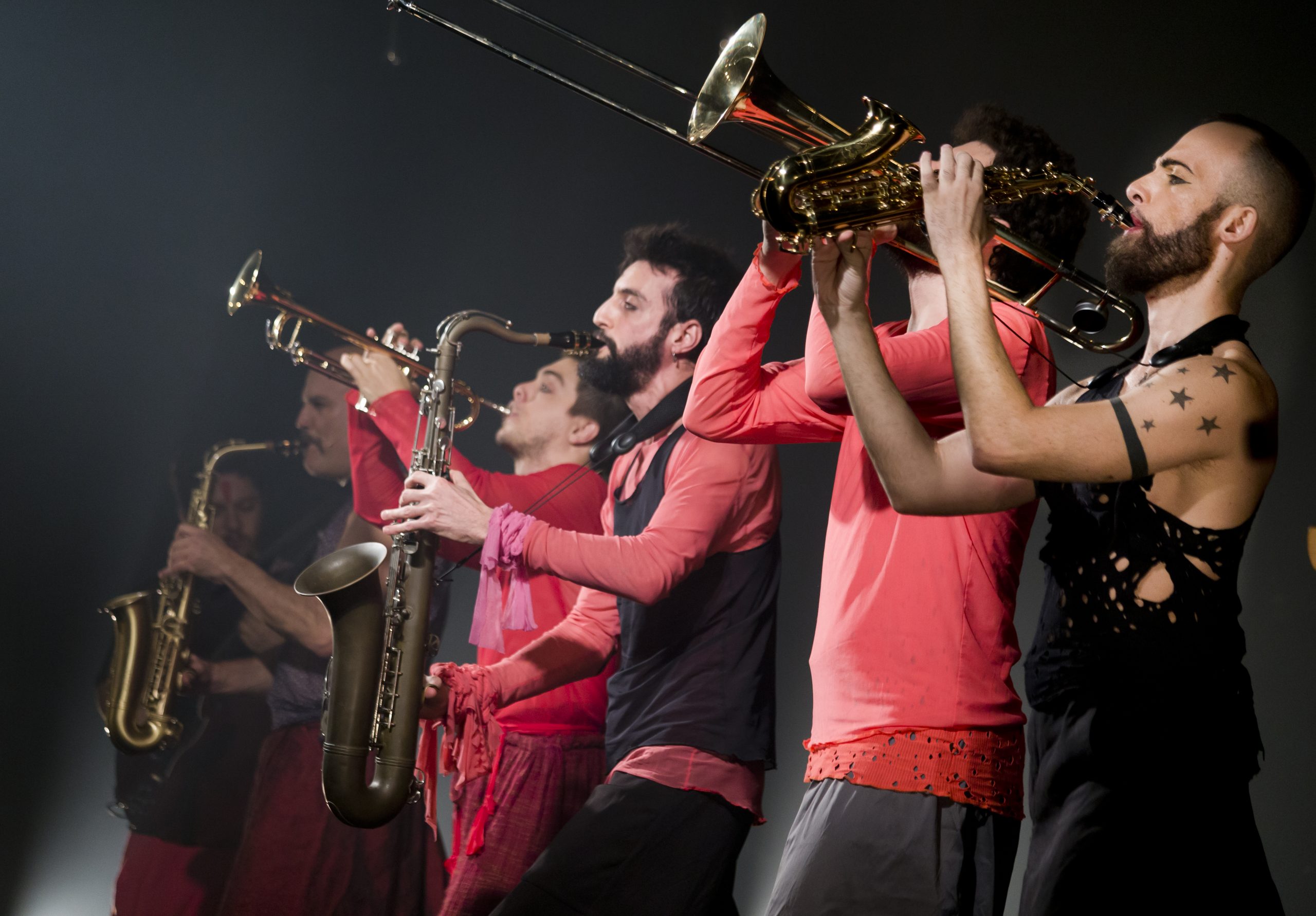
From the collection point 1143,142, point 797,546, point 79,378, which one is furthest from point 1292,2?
point 79,378

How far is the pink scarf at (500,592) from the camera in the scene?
2.82 meters

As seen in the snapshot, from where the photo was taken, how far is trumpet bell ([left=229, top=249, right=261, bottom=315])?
11.6ft

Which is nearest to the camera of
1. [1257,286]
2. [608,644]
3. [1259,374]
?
[1259,374]

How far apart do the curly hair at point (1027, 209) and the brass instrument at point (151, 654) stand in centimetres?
228

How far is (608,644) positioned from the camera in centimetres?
291

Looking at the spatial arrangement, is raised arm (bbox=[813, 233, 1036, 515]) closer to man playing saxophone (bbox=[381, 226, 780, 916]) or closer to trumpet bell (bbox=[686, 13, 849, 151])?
trumpet bell (bbox=[686, 13, 849, 151])

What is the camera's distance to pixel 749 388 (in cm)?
230

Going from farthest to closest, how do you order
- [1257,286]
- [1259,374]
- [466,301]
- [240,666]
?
[466,301]
[240,666]
[1257,286]
[1259,374]

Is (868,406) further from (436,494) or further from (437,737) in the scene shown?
(437,737)

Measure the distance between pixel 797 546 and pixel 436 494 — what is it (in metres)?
1.05

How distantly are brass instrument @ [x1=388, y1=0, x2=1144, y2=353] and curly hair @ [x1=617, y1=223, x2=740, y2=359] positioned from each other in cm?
104

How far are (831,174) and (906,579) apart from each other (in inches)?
28.7

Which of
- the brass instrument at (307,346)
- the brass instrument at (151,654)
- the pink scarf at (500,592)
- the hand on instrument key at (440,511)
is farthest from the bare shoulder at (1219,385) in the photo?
the brass instrument at (151,654)

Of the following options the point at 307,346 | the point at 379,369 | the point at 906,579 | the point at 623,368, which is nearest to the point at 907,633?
the point at 906,579
